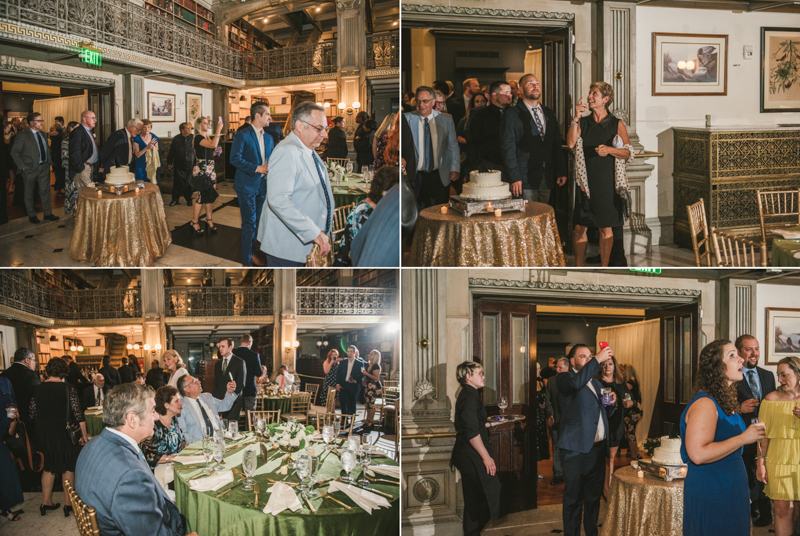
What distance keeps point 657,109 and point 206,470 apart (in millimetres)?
4048

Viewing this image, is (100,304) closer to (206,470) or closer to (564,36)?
(206,470)

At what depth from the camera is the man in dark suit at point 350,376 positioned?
2838mm

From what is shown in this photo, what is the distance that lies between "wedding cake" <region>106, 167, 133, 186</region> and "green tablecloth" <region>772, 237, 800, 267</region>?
3351 millimetres

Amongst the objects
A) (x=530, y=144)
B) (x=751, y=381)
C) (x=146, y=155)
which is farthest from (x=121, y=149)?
(x=751, y=381)

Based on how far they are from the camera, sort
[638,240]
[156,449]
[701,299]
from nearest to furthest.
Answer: [156,449]
[701,299]
[638,240]

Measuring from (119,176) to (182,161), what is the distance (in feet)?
0.97

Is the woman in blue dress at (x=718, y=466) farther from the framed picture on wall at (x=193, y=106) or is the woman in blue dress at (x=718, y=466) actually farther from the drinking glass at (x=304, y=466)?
the framed picture on wall at (x=193, y=106)

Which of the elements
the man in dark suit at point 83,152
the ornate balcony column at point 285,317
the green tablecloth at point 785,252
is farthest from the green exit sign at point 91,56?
the green tablecloth at point 785,252

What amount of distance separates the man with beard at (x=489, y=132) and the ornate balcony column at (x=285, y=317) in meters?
1.53

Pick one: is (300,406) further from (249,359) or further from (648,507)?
(648,507)

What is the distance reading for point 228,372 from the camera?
9.68 ft

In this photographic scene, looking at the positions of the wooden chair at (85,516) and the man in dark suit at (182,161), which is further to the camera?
the man in dark suit at (182,161)

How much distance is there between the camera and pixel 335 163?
2.64m

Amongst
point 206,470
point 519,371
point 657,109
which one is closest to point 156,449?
point 206,470
